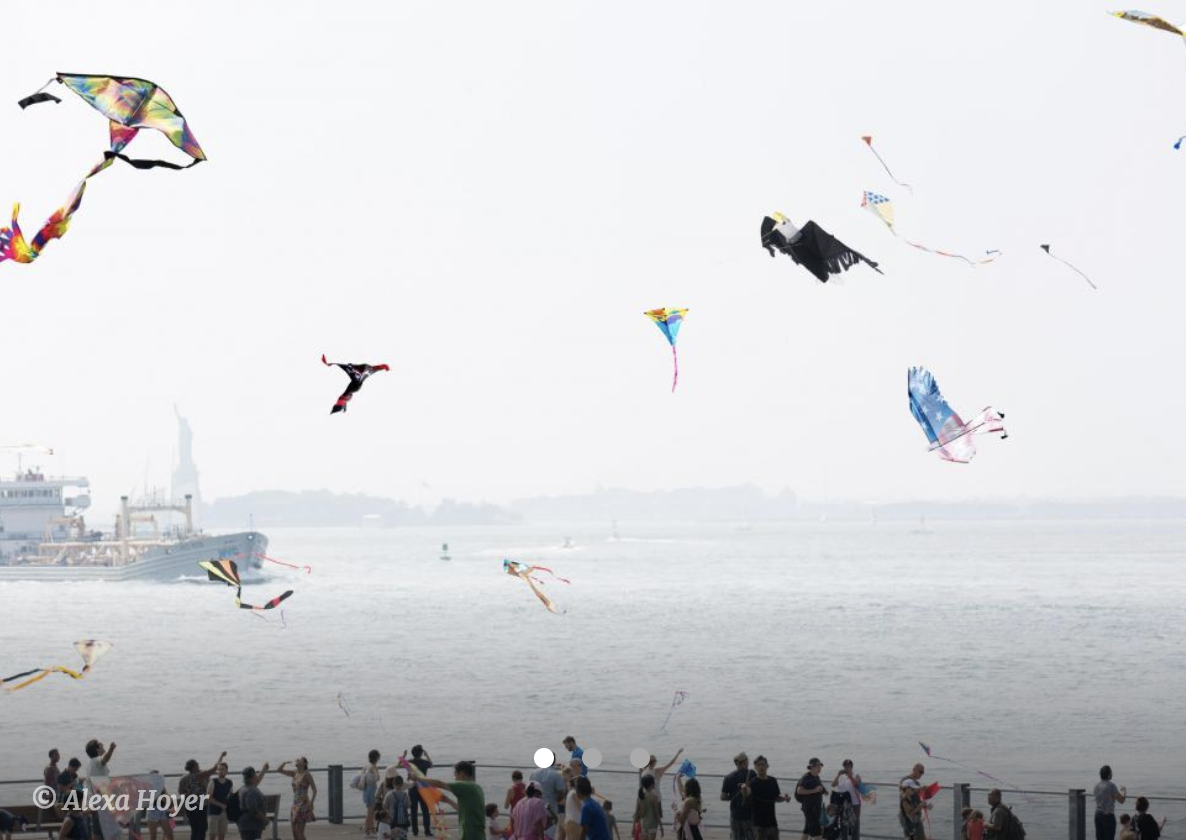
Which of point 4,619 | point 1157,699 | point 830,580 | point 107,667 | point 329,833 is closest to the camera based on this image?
point 329,833

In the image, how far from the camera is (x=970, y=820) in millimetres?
16797

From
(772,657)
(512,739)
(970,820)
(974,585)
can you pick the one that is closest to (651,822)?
(970,820)

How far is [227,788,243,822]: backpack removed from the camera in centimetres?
1752

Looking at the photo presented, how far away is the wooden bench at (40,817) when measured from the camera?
17.7 meters

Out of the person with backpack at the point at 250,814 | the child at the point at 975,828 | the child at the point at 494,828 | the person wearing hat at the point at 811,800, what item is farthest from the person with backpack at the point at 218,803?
the child at the point at 975,828

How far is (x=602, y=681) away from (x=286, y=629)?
44911 mm

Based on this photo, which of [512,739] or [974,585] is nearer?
[512,739]

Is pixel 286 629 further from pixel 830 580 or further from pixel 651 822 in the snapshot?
pixel 651 822

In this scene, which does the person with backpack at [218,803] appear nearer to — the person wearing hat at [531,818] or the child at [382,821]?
the child at [382,821]

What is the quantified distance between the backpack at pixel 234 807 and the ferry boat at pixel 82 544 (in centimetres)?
12765

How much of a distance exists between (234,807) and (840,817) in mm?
6657

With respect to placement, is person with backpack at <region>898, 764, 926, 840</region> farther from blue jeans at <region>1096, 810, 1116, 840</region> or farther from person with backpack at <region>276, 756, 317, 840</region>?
person with backpack at <region>276, 756, 317, 840</region>

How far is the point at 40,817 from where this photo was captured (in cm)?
1777

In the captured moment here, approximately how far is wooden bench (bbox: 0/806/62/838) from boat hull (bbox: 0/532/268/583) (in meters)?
127
